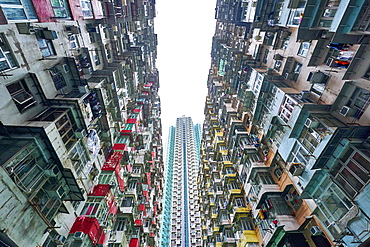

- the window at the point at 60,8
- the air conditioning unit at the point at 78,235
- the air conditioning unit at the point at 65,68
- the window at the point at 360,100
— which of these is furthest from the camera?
the air conditioning unit at the point at 65,68

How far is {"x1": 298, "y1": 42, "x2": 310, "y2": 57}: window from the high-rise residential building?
202 feet

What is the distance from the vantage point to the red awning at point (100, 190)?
16.8 m

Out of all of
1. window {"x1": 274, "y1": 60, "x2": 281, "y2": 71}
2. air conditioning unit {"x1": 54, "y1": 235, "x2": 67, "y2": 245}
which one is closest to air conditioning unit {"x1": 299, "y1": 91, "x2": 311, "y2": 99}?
window {"x1": 274, "y1": 60, "x2": 281, "y2": 71}

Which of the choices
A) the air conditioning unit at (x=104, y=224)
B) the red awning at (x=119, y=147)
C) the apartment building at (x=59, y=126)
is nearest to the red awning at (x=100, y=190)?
the apartment building at (x=59, y=126)

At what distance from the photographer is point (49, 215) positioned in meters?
10.9

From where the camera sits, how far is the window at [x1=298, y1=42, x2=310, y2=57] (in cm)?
1502

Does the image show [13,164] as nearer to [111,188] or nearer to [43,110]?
[43,110]

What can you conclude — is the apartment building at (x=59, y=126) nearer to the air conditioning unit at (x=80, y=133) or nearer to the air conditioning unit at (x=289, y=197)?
the air conditioning unit at (x=80, y=133)

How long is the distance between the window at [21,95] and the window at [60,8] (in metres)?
6.10

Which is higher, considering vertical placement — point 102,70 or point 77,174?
point 102,70

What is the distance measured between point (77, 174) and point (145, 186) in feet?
67.0

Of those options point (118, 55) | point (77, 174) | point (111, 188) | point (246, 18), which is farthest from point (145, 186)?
point (246, 18)

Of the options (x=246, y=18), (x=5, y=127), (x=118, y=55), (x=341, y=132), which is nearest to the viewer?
(x=5, y=127)

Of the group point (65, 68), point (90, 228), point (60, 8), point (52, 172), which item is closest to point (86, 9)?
point (60, 8)
